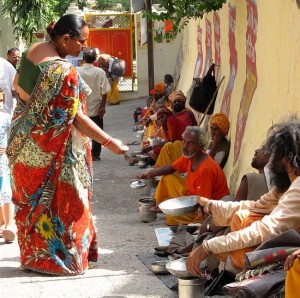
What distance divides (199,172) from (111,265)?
131 centimetres

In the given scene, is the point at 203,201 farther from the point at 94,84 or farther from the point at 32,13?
the point at 32,13

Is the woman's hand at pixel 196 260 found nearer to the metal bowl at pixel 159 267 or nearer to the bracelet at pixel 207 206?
the bracelet at pixel 207 206

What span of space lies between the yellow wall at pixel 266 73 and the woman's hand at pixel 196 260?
184 centimetres

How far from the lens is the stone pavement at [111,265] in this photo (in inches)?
232

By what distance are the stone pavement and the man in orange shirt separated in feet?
1.85

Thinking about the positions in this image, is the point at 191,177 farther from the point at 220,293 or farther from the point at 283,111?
the point at 220,293

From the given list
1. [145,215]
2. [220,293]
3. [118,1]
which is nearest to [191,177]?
[145,215]

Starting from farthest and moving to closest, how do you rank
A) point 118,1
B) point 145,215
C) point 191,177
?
1. point 118,1
2. point 145,215
3. point 191,177

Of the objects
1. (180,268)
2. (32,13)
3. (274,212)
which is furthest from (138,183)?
(32,13)

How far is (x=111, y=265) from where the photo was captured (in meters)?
6.60

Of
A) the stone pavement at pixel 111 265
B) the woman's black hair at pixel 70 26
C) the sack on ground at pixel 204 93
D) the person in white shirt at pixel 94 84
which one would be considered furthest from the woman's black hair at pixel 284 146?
the person in white shirt at pixel 94 84

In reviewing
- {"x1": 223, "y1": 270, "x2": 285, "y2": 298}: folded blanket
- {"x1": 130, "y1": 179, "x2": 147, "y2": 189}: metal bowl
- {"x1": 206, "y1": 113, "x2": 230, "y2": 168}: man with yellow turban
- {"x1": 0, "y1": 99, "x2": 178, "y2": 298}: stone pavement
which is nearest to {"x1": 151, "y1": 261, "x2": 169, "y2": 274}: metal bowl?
{"x1": 0, "y1": 99, "x2": 178, "y2": 298}: stone pavement

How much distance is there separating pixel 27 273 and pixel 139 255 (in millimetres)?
975

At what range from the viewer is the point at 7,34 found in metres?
21.8
